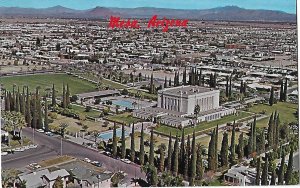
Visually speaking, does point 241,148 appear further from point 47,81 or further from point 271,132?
point 47,81

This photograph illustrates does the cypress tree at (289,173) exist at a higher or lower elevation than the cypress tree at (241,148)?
lower

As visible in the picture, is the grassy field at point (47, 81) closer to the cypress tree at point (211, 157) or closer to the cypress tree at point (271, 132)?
the cypress tree at point (211, 157)

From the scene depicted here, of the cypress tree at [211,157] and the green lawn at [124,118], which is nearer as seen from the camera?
the cypress tree at [211,157]

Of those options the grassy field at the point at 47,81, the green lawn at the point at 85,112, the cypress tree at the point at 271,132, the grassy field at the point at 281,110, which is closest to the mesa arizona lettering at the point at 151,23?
the grassy field at the point at 47,81

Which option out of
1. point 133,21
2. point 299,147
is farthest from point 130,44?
point 299,147

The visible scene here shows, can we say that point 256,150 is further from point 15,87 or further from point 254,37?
point 15,87

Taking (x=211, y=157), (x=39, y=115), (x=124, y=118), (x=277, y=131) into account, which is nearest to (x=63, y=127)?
(x=39, y=115)

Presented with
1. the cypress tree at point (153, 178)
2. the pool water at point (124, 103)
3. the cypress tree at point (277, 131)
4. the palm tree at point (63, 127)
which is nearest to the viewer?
the cypress tree at point (153, 178)
